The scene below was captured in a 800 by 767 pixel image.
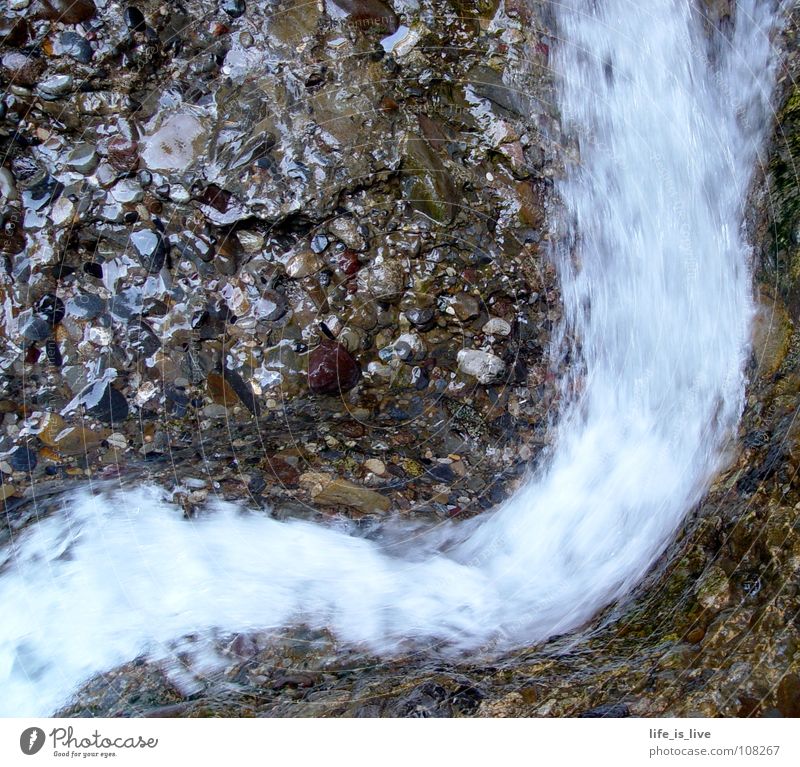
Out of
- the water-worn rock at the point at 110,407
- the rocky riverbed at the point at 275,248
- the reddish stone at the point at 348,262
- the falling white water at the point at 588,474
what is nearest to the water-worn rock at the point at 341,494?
the rocky riverbed at the point at 275,248

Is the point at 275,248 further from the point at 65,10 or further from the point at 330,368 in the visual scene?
the point at 65,10

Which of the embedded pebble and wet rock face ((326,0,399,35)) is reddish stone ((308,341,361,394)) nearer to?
the embedded pebble

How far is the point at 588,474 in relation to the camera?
3.05 metres

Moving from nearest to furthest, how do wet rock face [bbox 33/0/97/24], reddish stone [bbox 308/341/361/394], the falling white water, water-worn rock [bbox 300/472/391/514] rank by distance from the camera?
1. wet rock face [bbox 33/0/97/24]
2. the falling white water
3. reddish stone [bbox 308/341/361/394]
4. water-worn rock [bbox 300/472/391/514]

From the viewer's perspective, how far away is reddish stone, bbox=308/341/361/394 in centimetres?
281

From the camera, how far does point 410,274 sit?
9.45 feet

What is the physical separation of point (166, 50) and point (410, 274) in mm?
1494

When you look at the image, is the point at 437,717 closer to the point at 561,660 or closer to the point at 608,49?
the point at 561,660

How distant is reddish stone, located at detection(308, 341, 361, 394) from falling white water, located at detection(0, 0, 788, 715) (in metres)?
0.72

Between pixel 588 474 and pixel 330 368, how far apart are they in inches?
55.8

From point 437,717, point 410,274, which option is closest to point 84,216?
point 410,274

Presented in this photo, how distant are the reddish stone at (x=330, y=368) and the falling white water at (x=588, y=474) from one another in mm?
716

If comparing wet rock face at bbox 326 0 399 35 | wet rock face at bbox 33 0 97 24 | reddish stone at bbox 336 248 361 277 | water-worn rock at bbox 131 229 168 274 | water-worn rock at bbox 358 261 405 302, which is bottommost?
water-worn rock at bbox 358 261 405 302

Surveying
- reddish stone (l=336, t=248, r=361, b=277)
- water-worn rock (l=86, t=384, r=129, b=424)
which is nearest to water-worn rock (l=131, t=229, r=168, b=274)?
water-worn rock (l=86, t=384, r=129, b=424)
